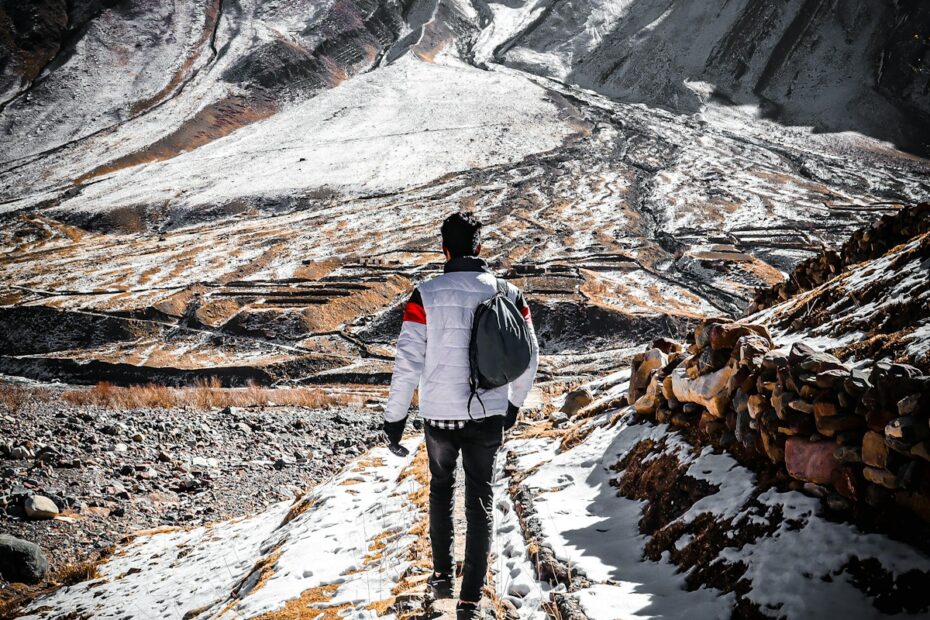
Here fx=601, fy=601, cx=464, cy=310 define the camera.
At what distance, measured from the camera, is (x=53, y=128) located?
58.2 meters

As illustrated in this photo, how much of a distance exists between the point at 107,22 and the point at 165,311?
216ft

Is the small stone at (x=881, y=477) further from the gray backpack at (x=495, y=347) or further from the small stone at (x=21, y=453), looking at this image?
the small stone at (x=21, y=453)

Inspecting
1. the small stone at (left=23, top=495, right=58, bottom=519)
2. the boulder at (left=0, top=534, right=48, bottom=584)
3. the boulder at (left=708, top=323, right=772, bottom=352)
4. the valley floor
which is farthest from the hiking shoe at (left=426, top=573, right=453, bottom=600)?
the small stone at (left=23, top=495, right=58, bottom=519)

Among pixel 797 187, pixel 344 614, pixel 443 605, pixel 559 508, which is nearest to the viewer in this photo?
pixel 443 605

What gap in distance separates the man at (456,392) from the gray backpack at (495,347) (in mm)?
68

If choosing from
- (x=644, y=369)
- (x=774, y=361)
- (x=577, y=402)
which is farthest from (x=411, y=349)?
(x=577, y=402)

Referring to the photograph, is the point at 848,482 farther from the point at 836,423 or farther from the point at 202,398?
the point at 202,398

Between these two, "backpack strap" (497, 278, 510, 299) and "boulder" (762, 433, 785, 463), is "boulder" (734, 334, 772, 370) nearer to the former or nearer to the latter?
"boulder" (762, 433, 785, 463)

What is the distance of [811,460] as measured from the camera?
363cm

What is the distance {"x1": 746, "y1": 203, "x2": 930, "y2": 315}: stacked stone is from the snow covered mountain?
1061cm

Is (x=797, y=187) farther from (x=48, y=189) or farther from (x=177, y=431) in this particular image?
(x=48, y=189)

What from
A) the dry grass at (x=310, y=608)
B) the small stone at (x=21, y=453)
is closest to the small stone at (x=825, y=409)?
the dry grass at (x=310, y=608)

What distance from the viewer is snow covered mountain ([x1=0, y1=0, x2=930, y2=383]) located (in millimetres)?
24938

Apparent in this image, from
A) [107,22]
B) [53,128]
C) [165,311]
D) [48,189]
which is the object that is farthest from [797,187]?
[107,22]
